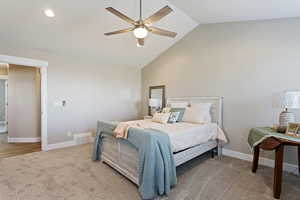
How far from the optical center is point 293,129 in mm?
2172

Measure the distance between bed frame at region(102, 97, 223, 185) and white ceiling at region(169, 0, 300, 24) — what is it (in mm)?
1751

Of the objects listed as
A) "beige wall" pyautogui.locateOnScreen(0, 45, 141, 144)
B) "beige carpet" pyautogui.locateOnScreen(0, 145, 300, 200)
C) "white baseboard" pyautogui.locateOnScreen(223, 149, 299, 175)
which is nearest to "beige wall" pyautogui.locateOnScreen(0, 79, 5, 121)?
"beige wall" pyautogui.locateOnScreen(0, 45, 141, 144)

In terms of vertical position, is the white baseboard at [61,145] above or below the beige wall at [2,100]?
below

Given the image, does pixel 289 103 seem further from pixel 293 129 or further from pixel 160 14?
pixel 160 14

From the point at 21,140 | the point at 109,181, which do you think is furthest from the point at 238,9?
the point at 21,140

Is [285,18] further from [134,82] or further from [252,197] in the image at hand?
[134,82]

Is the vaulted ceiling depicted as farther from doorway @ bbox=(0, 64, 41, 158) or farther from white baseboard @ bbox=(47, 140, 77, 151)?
white baseboard @ bbox=(47, 140, 77, 151)

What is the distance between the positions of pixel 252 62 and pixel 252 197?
2497 mm

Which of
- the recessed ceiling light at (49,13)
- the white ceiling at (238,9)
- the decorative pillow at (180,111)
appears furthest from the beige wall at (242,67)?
the recessed ceiling light at (49,13)

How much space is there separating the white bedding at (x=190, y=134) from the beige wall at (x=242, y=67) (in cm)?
40

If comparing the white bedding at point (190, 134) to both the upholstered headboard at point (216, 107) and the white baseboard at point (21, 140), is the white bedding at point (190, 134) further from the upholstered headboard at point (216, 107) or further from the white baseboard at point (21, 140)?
the white baseboard at point (21, 140)

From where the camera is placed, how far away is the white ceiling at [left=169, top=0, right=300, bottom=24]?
2.46 m

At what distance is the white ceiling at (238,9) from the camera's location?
246cm

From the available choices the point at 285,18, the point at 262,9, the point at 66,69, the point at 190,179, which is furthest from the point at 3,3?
the point at 285,18
